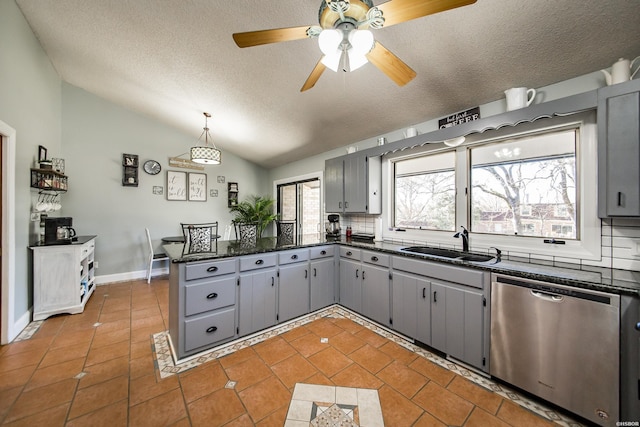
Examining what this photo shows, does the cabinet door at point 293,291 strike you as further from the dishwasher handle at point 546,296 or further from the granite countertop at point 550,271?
the dishwasher handle at point 546,296

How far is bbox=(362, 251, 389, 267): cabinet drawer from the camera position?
2527 millimetres

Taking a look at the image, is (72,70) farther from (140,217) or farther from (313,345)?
(313,345)

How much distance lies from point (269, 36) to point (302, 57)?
1144 mm

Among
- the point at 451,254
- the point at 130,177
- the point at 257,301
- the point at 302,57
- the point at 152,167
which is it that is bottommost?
the point at 257,301

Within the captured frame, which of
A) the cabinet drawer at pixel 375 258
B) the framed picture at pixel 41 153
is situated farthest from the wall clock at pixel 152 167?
the cabinet drawer at pixel 375 258

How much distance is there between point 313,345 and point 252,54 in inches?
114

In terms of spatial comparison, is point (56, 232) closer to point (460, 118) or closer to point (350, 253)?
point (350, 253)

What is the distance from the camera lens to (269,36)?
1.27 metres

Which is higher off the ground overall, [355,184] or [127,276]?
[355,184]

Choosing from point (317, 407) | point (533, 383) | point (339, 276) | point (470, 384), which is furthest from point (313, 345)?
point (533, 383)

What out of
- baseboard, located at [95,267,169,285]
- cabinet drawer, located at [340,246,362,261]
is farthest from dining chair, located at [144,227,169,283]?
cabinet drawer, located at [340,246,362,261]

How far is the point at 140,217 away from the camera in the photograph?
4.46 metres

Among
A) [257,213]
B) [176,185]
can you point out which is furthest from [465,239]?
[176,185]

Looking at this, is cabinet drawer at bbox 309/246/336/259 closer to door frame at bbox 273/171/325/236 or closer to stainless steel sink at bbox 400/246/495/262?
stainless steel sink at bbox 400/246/495/262
